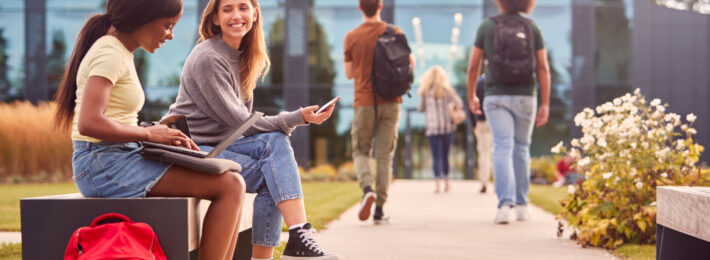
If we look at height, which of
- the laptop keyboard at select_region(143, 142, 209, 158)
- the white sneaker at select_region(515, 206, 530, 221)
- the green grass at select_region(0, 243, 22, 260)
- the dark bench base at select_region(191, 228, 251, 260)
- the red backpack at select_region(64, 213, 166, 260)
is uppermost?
the laptop keyboard at select_region(143, 142, 209, 158)

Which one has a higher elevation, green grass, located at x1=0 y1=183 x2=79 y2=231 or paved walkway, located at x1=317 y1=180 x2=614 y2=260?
paved walkway, located at x1=317 y1=180 x2=614 y2=260

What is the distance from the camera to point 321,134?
21.5 meters

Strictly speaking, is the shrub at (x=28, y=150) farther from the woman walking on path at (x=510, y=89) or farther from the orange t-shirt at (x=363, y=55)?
the woman walking on path at (x=510, y=89)

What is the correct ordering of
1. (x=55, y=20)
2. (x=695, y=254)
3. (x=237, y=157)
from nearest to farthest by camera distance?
1. (x=695, y=254)
2. (x=237, y=157)
3. (x=55, y=20)

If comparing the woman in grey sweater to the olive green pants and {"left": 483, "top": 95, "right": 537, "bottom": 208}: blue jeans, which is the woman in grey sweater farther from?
{"left": 483, "top": 95, "right": 537, "bottom": 208}: blue jeans

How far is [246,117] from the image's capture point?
3527 mm

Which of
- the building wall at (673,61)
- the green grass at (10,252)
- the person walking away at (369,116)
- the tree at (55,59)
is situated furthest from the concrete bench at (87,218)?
the tree at (55,59)

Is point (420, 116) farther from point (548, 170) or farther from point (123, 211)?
point (123, 211)

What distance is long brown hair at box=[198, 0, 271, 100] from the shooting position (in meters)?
3.84

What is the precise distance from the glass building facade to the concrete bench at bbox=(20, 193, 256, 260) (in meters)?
18.0

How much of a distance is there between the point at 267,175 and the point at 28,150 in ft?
39.9

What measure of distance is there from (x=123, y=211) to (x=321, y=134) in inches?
737

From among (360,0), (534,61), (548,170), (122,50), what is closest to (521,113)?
(534,61)

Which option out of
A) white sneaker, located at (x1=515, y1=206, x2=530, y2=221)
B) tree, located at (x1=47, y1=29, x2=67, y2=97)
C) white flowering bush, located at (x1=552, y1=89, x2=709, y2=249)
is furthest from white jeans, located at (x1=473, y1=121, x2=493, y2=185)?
tree, located at (x1=47, y1=29, x2=67, y2=97)
